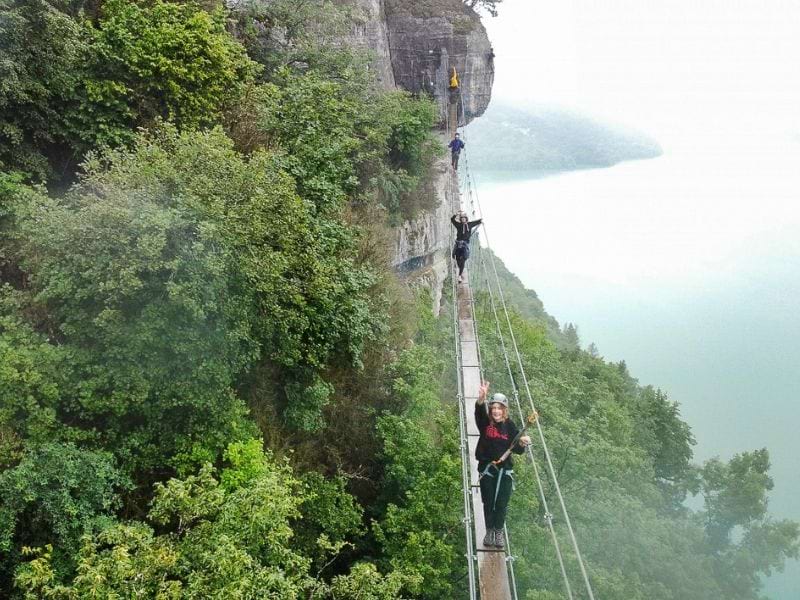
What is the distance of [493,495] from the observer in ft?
15.6

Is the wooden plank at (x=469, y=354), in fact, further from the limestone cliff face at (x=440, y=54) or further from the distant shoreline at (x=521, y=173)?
the distant shoreline at (x=521, y=173)

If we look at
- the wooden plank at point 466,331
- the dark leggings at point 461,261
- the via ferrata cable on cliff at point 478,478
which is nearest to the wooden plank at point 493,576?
the via ferrata cable on cliff at point 478,478

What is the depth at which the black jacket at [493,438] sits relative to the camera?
15.3 feet

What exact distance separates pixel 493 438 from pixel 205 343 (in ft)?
9.25

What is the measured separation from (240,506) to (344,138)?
605 centimetres

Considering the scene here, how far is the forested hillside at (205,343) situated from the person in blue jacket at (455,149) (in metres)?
5.77

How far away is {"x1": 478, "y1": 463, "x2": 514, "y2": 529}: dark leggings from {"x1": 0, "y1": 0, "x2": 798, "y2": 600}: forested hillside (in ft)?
3.28

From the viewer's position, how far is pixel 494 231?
12312cm

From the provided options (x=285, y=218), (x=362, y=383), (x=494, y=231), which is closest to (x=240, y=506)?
(x=285, y=218)

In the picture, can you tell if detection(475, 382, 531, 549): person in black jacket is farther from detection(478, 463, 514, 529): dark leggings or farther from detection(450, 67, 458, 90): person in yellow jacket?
detection(450, 67, 458, 90): person in yellow jacket

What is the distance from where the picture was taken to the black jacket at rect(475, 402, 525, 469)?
466 centimetres

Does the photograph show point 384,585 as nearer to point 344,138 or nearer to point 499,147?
point 344,138

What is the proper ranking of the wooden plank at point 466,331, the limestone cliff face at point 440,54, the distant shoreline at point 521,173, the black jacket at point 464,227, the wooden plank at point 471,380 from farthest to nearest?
the distant shoreline at point 521,173, the limestone cliff face at point 440,54, the black jacket at point 464,227, the wooden plank at point 466,331, the wooden plank at point 471,380

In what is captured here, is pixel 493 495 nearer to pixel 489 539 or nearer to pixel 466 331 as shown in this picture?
pixel 489 539
